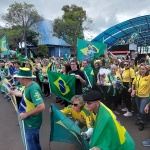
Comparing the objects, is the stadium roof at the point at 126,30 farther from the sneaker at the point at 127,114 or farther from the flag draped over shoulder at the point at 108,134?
the flag draped over shoulder at the point at 108,134

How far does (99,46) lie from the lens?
901cm

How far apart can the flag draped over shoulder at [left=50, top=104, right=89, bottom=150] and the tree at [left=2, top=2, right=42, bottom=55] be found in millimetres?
36000

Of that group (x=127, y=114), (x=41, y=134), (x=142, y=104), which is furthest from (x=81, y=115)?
(x=127, y=114)

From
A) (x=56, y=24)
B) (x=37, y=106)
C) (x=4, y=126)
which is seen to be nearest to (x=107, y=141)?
(x=37, y=106)

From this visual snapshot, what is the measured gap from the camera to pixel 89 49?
352 inches

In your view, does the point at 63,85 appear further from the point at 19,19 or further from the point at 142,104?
the point at 19,19

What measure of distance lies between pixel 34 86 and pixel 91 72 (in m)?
4.68

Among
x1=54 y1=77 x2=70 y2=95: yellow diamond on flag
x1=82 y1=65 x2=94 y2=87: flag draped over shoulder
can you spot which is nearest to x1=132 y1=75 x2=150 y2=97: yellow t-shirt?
x1=54 y1=77 x2=70 y2=95: yellow diamond on flag

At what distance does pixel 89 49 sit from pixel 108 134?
7027 mm

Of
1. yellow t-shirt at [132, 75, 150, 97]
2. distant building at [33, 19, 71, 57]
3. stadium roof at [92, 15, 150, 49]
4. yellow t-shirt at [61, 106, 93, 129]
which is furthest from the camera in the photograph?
distant building at [33, 19, 71, 57]

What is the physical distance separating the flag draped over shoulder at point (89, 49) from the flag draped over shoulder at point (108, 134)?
21.8 ft

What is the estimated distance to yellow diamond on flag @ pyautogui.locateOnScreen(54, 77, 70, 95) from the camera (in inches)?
230

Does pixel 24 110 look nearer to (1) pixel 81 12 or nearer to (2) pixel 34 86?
(2) pixel 34 86

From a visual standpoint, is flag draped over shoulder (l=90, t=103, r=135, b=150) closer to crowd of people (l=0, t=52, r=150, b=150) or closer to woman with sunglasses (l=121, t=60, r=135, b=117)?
crowd of people (l=0, t=52, r=150, b=150)
